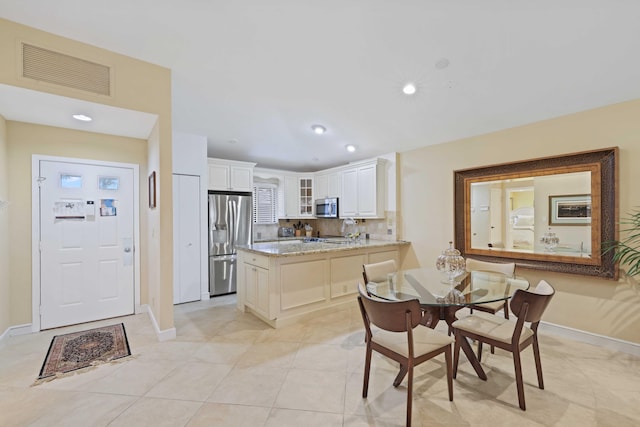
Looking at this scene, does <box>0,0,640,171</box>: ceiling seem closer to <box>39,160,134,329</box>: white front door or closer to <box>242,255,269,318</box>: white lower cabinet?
<box>39,160,134,329</box>: white front door

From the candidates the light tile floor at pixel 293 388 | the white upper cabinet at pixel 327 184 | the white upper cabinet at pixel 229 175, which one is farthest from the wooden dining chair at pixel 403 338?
the white upper cabinet at pixel 327 184

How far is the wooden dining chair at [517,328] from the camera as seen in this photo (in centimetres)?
195

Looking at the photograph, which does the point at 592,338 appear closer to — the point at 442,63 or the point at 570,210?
the point at 570,210

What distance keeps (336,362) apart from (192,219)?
3168 millimetres

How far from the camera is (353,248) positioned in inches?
162

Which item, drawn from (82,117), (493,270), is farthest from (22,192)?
(493,270)

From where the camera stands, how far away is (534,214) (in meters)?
3.44

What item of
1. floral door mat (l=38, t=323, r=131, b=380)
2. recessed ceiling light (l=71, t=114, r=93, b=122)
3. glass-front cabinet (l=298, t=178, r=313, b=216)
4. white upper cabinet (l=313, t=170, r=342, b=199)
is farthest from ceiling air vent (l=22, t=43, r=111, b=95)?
glass-front cabinet (l=298, t=178, r=313, b=216)

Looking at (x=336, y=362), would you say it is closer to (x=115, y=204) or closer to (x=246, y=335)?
(x=246, y=335)

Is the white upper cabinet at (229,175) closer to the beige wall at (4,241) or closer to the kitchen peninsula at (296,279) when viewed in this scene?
the kitchen peninsula at (296,279)

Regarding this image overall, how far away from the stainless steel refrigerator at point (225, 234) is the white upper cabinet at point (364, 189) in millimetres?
1921

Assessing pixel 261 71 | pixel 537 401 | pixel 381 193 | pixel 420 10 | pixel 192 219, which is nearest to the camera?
pixel 537 401

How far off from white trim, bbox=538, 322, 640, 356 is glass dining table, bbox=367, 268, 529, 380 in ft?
3.60

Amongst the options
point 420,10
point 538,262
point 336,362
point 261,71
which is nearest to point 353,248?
point 336,362
